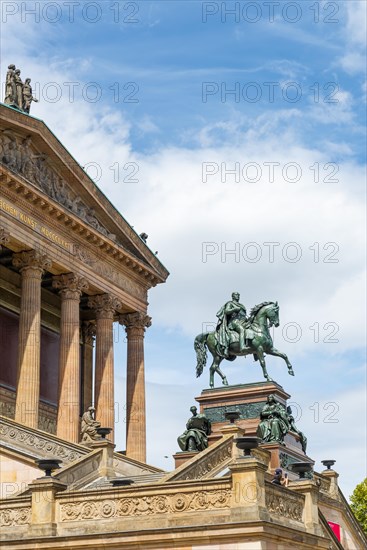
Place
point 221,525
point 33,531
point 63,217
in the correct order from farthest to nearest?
point 63,217
point 33,531
point 221,525

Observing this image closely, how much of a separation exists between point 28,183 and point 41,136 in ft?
10.1

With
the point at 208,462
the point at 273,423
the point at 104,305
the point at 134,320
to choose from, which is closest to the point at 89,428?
the point at 104,305

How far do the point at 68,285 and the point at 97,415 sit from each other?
7134 millimetres

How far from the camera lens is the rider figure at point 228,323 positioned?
4047 centimetres

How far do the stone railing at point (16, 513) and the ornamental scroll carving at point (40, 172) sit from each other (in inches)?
964

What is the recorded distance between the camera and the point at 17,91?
161 ft

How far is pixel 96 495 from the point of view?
2298 cm

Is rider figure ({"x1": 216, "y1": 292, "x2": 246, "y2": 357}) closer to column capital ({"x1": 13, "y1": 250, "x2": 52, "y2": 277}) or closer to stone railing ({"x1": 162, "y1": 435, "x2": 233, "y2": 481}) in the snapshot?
stone railing ({"x1": 162, "y1": 435, "x2": 233, "y2": 481})

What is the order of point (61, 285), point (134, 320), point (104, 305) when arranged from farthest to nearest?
point (134, 320), point (104, 305), point (61, 285)

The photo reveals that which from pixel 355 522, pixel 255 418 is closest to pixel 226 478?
pixel 255 418

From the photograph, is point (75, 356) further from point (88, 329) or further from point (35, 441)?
point (35, 441)

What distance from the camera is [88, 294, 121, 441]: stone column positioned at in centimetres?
5278

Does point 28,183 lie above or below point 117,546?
above

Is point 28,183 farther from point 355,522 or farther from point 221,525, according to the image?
point 221,525
